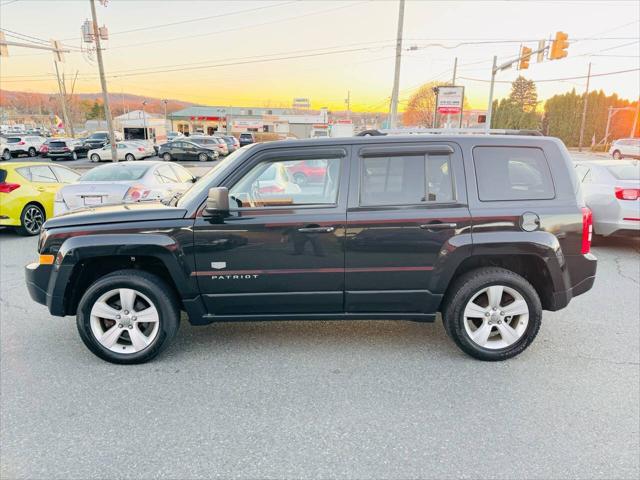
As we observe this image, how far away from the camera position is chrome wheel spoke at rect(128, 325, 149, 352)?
3389mm

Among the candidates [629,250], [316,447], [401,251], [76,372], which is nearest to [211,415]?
[316,447]

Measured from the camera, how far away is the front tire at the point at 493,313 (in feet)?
11.0

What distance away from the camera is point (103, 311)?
3354 mm

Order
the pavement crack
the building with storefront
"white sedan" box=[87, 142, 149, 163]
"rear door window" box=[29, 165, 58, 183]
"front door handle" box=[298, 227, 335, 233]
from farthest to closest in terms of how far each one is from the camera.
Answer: the building with storefront → "white sedan" box=[87, 142, 149, 163] → "rear door window" box=[29, 165, 58, 183] → the pavement crack → "front door handle" box=[298, 227, 335, 233]

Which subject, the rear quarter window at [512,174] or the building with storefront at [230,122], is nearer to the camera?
the rear quarter window at [512,174]

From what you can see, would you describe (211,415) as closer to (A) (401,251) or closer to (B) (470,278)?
(A) (401,251)

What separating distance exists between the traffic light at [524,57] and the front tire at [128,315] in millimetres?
19859

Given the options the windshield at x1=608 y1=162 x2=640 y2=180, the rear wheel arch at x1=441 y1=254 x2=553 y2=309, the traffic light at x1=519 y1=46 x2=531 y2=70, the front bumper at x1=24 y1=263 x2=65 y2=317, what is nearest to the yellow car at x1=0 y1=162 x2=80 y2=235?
the front bumper at x1=24 y1=263 x2=65 y2=317

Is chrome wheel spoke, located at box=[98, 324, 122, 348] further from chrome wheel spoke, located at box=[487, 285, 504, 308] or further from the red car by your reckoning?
chrome wheel spoke, located at box=[487, 285, 504, 308]

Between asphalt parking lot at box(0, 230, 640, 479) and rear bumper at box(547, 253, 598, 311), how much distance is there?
1.78ft

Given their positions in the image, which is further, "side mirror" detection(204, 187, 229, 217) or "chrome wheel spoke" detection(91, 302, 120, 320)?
"chrome wheel spoke" detection(91, 302, 120, 320)

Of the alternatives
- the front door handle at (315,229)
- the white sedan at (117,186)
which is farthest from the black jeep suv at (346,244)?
the white sedan at (117,186)

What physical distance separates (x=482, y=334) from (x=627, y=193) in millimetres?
5070

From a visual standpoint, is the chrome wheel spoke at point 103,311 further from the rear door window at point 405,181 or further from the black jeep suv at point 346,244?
the rear door window at point 405,181
